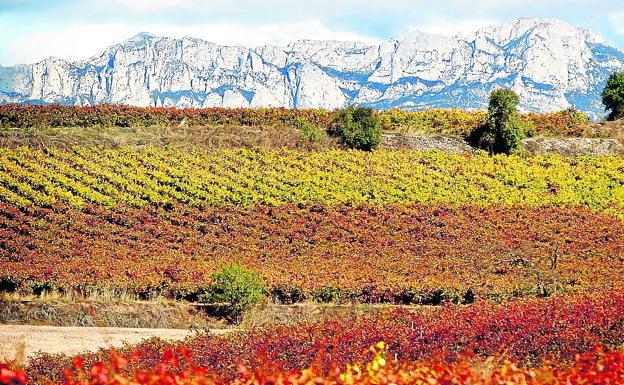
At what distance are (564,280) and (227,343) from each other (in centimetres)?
1056

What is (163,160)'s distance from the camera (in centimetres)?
2891

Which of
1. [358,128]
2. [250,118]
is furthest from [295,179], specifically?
[250,118]

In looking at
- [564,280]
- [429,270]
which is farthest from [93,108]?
[564,280]

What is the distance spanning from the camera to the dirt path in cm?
1387

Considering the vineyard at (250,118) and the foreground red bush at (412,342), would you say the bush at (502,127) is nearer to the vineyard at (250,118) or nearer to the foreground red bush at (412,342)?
the vineyard at (250,118)

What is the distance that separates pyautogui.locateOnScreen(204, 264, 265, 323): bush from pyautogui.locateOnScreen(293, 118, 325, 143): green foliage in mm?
15447

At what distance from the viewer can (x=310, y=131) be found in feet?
107

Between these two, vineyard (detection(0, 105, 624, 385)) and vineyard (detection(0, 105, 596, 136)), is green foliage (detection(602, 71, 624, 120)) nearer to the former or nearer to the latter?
vineyard (detection(0, 105, 596, 136))

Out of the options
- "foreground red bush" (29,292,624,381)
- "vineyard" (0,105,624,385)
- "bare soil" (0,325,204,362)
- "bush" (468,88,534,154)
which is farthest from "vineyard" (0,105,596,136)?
"foreground red bush" (29,292,624,381)

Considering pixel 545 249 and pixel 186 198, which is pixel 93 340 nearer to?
pixel 186 198

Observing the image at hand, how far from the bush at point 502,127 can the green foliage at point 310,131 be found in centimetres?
701

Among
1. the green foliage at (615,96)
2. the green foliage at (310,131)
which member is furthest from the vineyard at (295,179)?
the green foliage at (615,96)

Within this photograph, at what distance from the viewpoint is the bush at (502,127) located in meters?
32.9

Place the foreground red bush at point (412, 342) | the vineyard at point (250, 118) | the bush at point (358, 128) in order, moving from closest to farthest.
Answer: the foreground red bush at point (412, 342) → the vineyard at point (250, 118) → the bush at point (358, 128)
